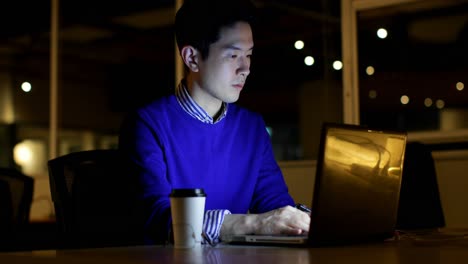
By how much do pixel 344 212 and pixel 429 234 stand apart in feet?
1.70

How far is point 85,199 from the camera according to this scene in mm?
2139

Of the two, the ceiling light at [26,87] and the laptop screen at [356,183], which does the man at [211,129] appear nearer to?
the laptop screen at [356,183]

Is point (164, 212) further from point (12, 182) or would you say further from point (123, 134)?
point (12, 182)

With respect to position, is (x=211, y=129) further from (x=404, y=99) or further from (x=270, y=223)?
(x=404, y=99)

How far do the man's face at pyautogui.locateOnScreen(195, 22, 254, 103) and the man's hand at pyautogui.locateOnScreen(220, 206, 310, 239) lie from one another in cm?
61

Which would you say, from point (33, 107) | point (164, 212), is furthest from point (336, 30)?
point (33, 107)

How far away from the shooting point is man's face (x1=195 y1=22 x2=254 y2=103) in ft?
7.56

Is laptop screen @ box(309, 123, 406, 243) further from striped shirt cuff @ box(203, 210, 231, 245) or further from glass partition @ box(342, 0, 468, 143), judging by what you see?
glass partition @ box(342, 0, 468, 143)

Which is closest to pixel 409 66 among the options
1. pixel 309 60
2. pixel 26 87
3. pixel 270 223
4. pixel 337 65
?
pixel 337 65

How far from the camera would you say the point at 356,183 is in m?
1.59

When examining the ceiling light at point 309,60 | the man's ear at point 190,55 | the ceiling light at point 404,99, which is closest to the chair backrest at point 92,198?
the man's ear at point 190,55

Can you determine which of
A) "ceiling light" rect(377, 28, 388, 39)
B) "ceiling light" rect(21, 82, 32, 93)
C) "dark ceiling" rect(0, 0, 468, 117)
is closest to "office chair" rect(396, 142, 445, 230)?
"dark ceiling" rect(0, 0, 468, 117)

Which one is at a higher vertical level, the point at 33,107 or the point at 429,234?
the point at 33,107

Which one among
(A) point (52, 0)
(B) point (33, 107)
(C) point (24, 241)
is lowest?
(C) point (24, 241)
